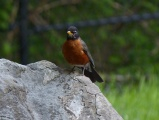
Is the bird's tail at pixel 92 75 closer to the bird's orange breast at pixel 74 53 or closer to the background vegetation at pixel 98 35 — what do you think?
the bird's orange breast at pixel 74 53

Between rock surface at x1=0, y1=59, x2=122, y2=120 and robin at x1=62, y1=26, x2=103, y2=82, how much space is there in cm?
48

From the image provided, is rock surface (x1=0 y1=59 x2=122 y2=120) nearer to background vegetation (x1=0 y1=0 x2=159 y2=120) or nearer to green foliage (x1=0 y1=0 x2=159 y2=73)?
background vegetation (x1=0 y1=0 x2=159 y2=120)

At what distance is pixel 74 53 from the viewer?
438cm

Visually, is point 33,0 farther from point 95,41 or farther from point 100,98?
point 100,98

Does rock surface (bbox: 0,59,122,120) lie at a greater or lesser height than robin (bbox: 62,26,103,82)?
lesser

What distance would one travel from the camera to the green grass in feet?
18.7

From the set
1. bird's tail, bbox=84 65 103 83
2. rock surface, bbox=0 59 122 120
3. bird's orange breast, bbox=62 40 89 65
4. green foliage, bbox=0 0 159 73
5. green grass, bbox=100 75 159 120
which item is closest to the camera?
rock surface, bbox=0 59 122 120

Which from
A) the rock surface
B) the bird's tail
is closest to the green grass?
the bird's tail

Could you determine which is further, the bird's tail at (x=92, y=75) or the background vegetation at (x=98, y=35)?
the background vegetation at (x=98, y=35)

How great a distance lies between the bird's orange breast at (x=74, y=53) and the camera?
172 inches

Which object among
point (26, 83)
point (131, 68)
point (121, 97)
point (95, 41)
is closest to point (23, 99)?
point (26, 83)

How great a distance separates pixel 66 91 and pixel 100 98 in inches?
7.5

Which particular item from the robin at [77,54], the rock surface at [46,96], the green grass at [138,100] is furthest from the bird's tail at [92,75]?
the green grass at [138,100]

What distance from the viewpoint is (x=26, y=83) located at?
3666mm
